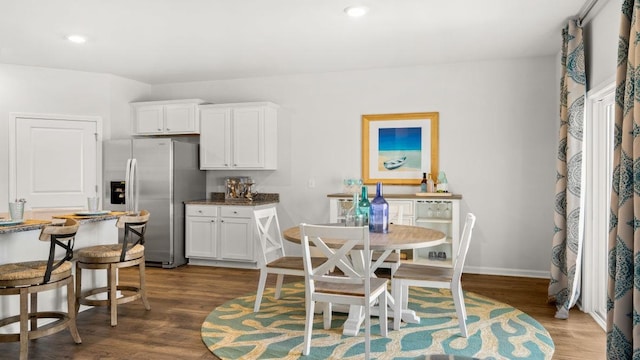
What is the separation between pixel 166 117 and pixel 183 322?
3.49m

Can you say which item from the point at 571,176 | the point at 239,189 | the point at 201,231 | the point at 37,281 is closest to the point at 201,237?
the point at 201,231

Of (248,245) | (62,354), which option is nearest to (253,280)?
(248,245)

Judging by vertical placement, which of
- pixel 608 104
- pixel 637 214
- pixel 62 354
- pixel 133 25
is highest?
pixel 133 25

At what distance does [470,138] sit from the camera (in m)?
5.61

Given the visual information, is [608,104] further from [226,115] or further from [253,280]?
[226,115]

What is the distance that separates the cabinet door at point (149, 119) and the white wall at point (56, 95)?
7.8 inches

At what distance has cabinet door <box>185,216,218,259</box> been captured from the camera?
6.03 meters

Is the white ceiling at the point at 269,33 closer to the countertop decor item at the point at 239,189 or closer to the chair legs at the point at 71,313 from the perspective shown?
the countertop decor item at the point at 239,189

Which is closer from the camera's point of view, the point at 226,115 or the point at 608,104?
the point at 608,104

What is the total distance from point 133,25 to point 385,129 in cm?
310

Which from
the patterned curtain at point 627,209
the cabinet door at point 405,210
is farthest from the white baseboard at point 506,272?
the patterned curtain at point 627,209

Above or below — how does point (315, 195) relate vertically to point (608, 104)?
below

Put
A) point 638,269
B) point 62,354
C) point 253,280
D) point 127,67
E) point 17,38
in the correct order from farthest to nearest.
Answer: point 127,67
point 253,280
point 17,38
point 62,354
point 638,269

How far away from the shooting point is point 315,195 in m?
6.19
